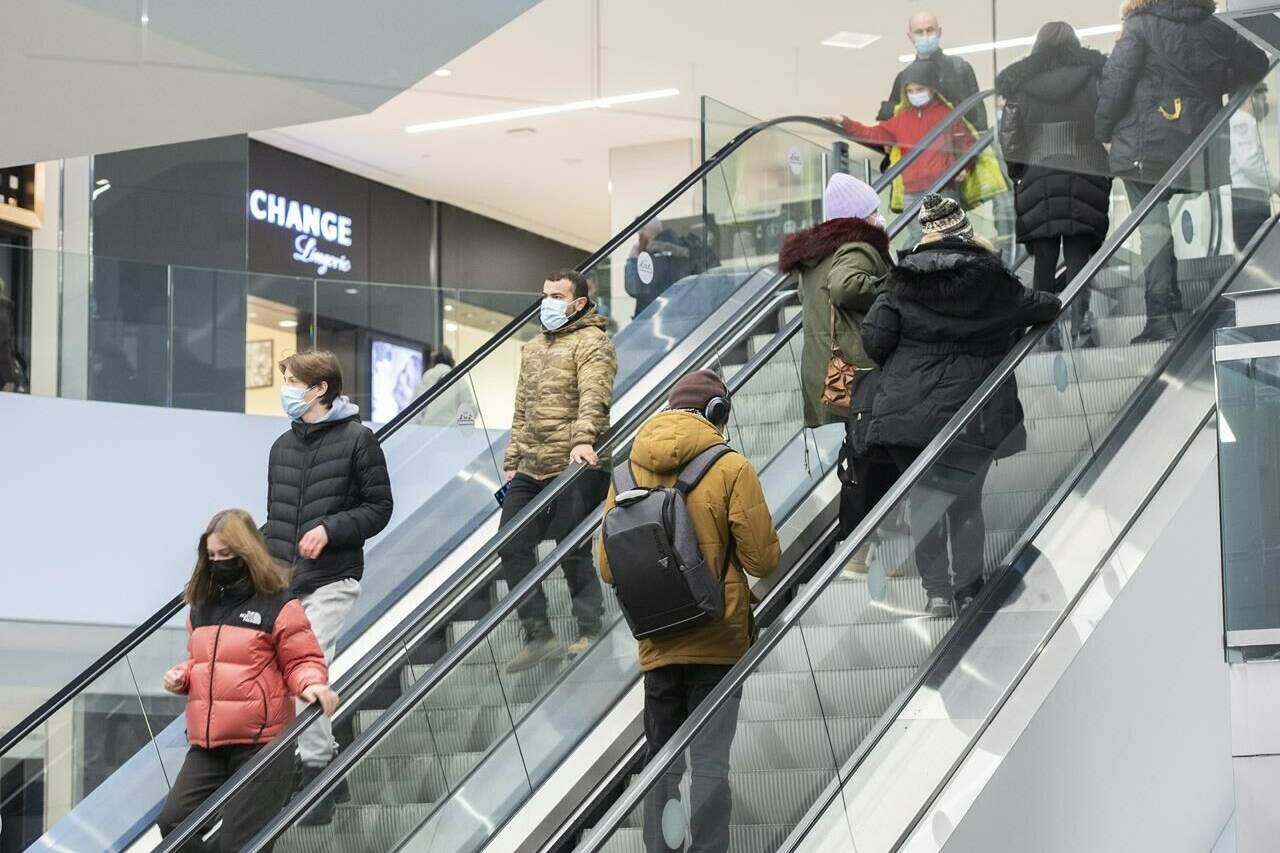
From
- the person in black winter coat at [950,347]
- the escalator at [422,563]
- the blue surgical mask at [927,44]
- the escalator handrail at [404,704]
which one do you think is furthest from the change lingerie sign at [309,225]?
the person in black winter coat at [950,347]

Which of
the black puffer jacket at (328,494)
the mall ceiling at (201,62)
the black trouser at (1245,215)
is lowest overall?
the black puffer jacket at (328,494)

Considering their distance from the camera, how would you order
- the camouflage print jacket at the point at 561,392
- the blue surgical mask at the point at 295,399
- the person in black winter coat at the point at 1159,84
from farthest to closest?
the person in black winter coat at the point at 1159,84 < the camouflage print jacket at the point at 561,392 < the blue surgical mask at the point at 295,399

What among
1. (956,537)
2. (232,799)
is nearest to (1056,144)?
(956,537)

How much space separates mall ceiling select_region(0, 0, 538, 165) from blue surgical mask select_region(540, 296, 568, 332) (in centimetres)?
131

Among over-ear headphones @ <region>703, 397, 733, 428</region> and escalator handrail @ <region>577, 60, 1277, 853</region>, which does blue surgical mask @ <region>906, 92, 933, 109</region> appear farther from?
over-ear headphones @ <region>703, 397, 733, 428</region>

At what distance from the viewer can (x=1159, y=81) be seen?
8.61 m

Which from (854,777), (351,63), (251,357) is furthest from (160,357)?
(854,777)

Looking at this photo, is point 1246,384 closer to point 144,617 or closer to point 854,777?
point 854,777

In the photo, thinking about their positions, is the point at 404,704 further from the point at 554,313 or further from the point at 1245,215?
the point at 1245,215

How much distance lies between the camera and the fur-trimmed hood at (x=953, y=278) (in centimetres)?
643

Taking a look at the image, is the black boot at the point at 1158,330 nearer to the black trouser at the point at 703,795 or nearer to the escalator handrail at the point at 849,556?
the escalator handrail at the point at 849,556

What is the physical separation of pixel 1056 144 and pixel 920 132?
260 cm

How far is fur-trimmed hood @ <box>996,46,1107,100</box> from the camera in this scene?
347 inches

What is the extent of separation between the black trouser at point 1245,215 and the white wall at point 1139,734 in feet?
6.41
